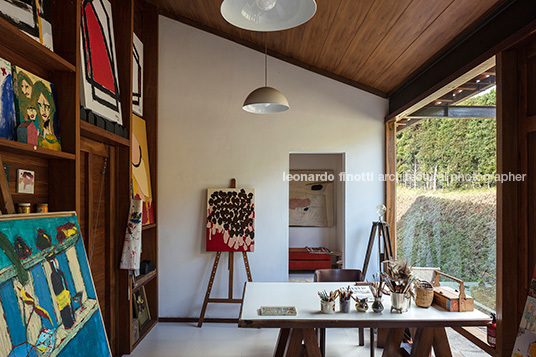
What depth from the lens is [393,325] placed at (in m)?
2.62

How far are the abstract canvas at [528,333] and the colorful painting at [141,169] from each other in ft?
12.2

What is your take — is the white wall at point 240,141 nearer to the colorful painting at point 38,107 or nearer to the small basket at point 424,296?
the small basket at point 424,296

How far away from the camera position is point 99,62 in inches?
132

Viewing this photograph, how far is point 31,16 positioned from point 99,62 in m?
0.98

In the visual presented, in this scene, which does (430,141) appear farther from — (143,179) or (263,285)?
(143,179)

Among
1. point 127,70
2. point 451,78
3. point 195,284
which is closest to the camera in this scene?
point 451,78

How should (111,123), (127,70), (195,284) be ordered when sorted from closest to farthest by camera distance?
(111,123)
(127,70)
(195,284)

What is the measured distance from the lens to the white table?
8.57 feet

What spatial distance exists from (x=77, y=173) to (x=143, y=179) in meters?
2.02

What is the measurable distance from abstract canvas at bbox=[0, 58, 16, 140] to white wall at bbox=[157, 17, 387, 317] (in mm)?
2849

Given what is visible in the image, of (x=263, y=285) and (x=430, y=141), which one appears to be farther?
(x=430, y=141)

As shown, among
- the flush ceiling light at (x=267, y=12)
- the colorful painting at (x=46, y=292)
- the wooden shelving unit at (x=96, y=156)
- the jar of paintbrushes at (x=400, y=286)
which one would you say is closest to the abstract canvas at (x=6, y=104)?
the wooden shelving unit at (x=96, y=156)

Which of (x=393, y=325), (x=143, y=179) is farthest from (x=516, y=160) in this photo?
(x=143, y=179)

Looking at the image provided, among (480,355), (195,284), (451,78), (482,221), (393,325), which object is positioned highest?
(451,78)
